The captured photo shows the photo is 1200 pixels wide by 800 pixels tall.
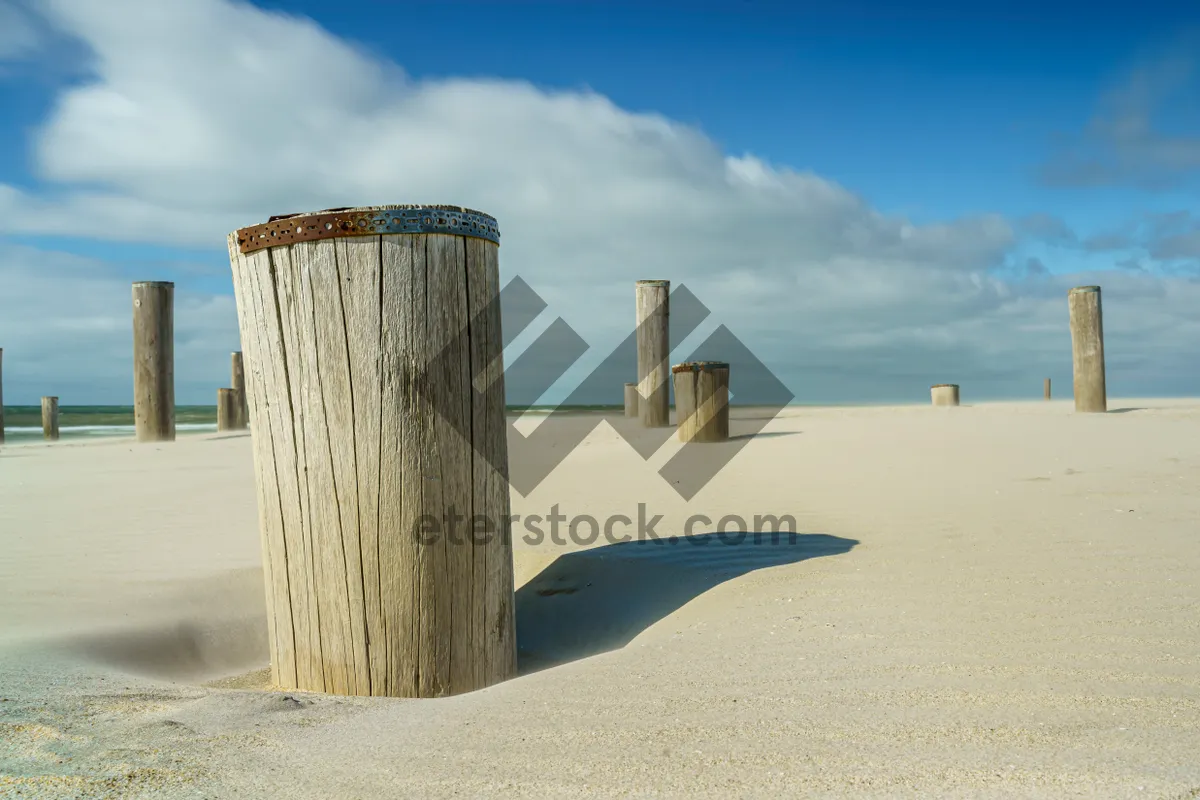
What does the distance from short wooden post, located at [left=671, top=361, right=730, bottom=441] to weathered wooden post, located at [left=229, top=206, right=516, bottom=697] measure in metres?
6.71

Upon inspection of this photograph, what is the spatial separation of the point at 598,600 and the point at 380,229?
7.38 feet

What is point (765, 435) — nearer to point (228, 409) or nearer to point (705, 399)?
point (705, 399)

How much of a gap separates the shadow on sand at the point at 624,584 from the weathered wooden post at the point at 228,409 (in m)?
14.8

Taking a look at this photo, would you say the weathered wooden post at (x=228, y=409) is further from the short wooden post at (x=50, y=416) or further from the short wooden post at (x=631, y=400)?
the short wooden post at (x=631, y=400)

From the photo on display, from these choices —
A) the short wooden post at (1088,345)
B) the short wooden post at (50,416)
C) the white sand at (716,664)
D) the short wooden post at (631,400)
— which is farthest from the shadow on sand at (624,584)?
the short wooden post at (50,416)

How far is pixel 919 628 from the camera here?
2.98 m

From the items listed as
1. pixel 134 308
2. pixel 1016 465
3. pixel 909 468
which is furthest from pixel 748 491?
pixel 134 308

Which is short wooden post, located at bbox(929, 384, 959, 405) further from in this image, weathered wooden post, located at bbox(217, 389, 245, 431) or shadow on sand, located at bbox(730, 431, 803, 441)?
weathered wooden post, located at bbox(217, 389, 245, 431)

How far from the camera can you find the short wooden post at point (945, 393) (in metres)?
17.6

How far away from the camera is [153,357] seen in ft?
41.1

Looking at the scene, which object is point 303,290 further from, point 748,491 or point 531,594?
point 748,491

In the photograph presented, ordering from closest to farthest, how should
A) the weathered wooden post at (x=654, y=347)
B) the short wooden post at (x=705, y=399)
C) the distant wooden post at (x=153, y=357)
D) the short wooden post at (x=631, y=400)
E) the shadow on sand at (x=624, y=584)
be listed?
the shadow on sand at (x=624, y=584) < the short wooden post at (x=705, y=399) < the distant wooden post at (x=153, y=357) < the weathered wooden post at (x=654, y=347) < the short wooden post at (x=631, y=400)

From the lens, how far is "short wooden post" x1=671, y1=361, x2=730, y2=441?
9.64 meters

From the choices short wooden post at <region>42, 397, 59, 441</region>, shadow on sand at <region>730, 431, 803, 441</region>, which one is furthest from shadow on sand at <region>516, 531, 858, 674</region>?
short wooden post at <region>42, 397, 59, 441</region>
